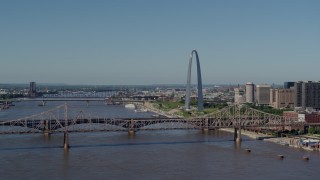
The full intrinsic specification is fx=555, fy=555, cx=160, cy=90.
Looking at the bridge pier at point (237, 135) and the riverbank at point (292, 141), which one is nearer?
the riverbank at point (292, 141)

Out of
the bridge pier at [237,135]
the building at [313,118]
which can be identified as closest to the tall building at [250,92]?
the building at [313,118]

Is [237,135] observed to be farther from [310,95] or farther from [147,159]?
[310,95]

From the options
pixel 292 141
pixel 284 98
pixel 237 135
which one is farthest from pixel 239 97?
pixel 292 141

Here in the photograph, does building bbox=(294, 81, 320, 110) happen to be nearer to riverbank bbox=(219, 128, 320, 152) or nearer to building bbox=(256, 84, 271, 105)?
building bbox=(256, 84, 271, 105)

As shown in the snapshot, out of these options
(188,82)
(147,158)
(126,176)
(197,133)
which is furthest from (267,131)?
(188,82)

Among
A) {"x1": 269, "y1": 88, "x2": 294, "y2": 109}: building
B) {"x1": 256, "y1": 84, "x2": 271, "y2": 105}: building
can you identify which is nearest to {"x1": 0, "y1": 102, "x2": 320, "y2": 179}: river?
{"x1": 269, "y1": 88, "x2": 294, "y2": 109}: building

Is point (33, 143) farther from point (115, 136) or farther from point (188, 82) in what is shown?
point (188, 82)

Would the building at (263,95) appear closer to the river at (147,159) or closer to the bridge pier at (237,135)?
the bridge pier at (237,135)

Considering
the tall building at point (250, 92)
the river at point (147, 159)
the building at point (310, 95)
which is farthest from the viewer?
the tall building at point (250, 92)
